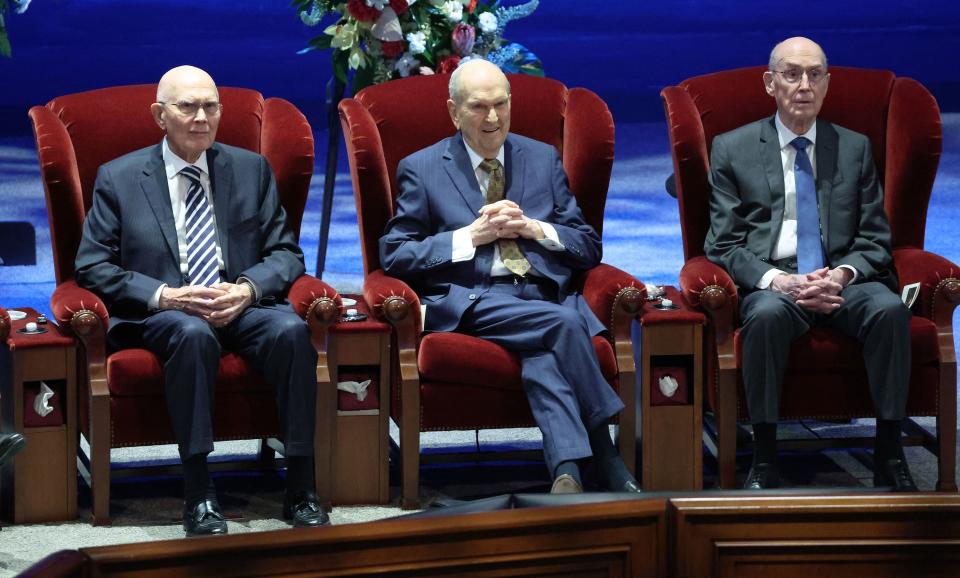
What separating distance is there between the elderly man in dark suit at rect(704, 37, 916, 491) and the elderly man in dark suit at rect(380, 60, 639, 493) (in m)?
0.42

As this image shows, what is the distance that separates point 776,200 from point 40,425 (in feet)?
7.12

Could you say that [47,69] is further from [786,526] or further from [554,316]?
[786,526]

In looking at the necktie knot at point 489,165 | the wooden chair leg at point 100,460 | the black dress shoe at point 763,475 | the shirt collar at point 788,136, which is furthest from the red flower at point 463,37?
the wooden chair leg at point 100,460

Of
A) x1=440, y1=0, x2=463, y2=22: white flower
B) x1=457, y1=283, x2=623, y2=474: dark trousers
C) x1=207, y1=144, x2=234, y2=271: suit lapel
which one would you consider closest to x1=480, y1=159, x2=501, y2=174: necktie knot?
x1=457, y1=283, x2=623, y2=474: dark trousers

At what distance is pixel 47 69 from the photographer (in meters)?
8.23

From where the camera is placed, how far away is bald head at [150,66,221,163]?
4.35m

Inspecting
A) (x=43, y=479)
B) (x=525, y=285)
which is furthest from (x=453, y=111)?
(x=43, y=479)

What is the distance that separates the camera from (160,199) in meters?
4.37

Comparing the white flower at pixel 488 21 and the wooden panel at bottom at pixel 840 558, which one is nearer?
the wooden panel at bottom at pixel 840 558

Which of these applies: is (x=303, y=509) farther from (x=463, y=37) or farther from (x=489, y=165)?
(x=463, y=37)

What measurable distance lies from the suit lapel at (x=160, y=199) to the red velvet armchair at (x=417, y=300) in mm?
542

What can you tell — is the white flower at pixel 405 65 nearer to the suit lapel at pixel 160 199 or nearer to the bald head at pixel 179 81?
the bald head at pixel 179 81

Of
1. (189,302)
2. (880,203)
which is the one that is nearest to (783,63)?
(880,203)

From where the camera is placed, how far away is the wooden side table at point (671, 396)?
14.5 ft
